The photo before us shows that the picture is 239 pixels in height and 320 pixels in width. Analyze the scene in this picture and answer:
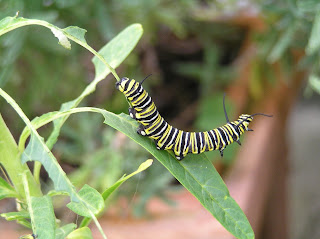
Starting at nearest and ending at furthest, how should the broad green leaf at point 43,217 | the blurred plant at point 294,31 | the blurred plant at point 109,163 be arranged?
the broad green leaf at point 43,217
the blurred plant at point 294,31
the blurred plant at point 109,163

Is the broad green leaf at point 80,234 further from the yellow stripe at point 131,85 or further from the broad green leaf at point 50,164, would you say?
the yellow stripe at point 131,85

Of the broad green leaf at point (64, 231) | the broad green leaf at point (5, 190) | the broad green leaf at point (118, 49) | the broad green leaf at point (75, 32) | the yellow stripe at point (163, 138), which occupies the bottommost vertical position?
the broad green leaf at point (64, 231)

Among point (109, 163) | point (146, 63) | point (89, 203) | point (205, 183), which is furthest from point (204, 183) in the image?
point (146, 63)

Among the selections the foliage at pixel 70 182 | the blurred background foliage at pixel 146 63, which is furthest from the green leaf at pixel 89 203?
the blurred background foliage at pixel 146 63

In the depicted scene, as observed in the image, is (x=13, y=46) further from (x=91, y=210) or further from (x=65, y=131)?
(x=91, y=210)

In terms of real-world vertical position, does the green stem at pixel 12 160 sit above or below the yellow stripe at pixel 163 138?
below

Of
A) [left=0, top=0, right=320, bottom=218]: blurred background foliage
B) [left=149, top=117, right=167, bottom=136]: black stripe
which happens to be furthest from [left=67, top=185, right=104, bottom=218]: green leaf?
[left=0, top=0, right=320, bottom=218]: blurred background foliage

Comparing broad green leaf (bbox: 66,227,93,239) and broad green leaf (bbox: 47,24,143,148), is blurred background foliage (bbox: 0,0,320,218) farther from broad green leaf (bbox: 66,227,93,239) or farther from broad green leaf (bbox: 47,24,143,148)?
broad green leaf (bbox: 66,227,93,239)

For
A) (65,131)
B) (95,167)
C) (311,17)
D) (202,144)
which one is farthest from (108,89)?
(202,144)
